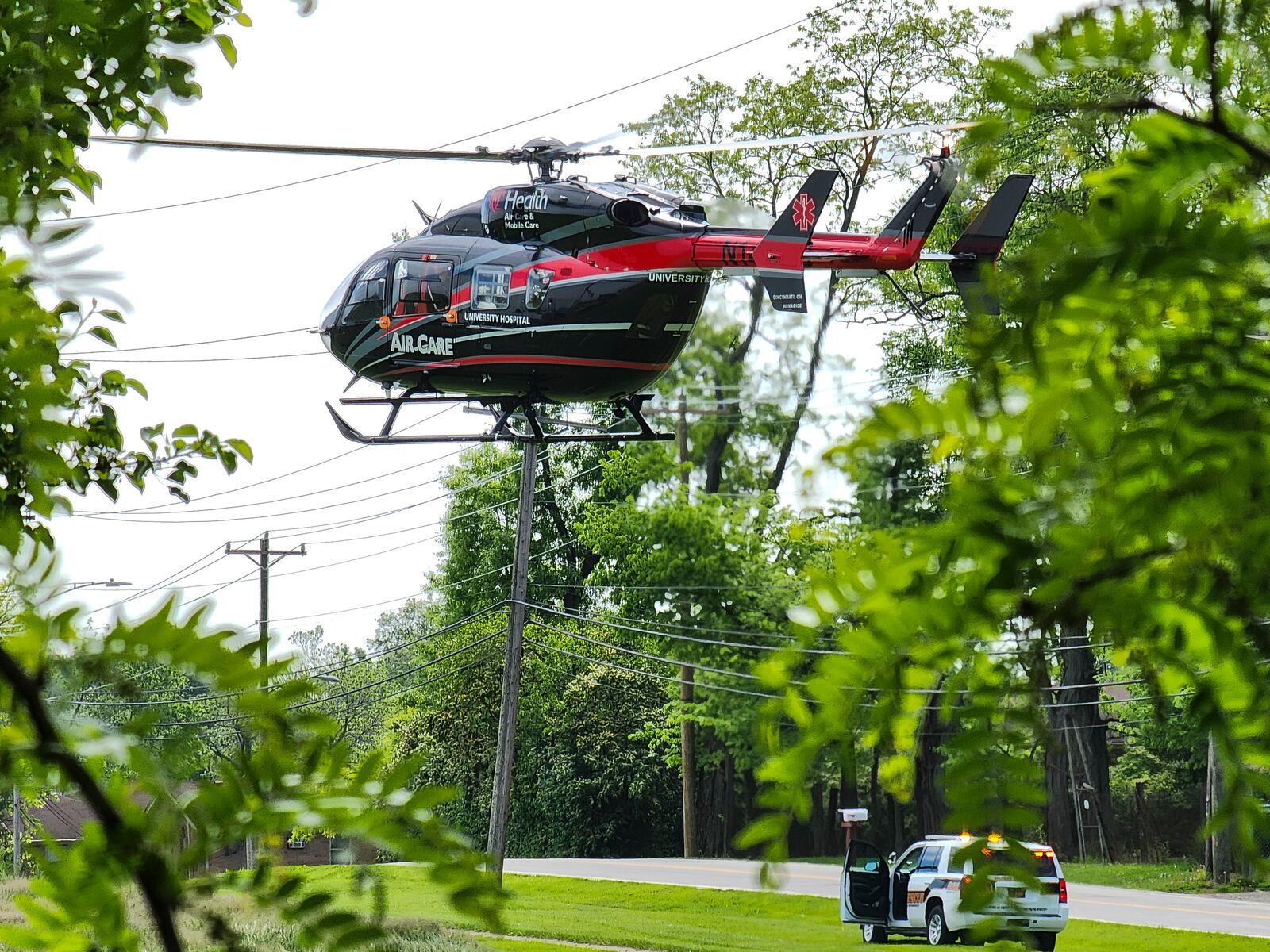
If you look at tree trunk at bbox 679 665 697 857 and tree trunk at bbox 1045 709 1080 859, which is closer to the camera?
tree trunk at bbox 1045 709 1080 859

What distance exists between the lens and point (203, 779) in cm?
62

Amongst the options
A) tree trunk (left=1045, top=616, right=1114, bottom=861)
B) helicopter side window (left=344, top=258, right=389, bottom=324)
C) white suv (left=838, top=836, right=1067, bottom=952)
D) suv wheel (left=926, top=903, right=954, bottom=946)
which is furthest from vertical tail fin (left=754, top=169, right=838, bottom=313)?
Answer: tree trunk (left=1045, top=616, right=1114, bottom=861)

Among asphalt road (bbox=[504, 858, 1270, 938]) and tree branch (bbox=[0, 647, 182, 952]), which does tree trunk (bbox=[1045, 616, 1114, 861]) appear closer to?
asphalt road (bbox=[504, 858, 1270, 938])

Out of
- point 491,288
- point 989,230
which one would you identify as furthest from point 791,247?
point 989,230

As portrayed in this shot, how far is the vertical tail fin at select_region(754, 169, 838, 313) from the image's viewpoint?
13.0 meters

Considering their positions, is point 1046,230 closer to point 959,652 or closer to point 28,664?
point 959,652

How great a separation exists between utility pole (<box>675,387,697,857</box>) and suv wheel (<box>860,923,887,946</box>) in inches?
408

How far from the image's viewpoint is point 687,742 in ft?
88.8

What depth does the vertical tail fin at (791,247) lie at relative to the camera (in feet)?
42.6

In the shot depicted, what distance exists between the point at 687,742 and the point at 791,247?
15698 millimetres

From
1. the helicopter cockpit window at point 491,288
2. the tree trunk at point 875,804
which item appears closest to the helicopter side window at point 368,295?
the helicopter cockpit window at point 491,288

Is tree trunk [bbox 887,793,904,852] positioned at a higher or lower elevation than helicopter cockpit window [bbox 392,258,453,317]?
lower

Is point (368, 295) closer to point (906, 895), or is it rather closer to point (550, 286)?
point (550, 286)

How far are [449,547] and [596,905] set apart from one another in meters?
15.4
